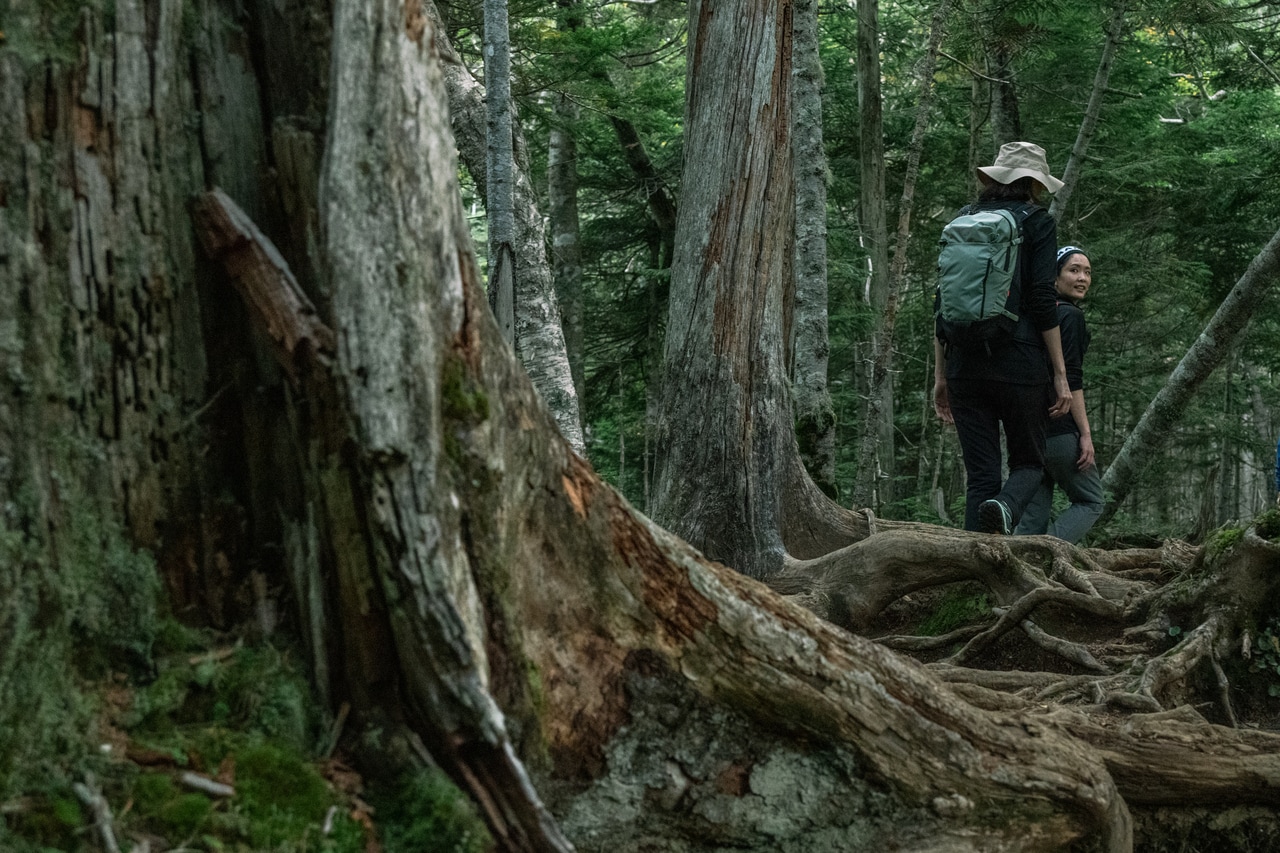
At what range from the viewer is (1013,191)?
632cm

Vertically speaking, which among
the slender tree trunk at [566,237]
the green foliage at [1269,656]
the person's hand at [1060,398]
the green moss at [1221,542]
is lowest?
the green foliage at [1269,656]

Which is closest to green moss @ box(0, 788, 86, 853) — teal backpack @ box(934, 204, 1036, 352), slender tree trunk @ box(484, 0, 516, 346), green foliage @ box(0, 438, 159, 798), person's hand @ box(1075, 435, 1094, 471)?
green foliage @ box(0, 438, 159, 798)

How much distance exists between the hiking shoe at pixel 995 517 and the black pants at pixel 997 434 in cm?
5

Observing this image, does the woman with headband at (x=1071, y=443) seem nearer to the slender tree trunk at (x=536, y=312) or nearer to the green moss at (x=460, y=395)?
the slender tree trunk at (x=536, y=312)

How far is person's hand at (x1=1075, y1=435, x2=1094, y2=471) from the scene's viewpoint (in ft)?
22.7

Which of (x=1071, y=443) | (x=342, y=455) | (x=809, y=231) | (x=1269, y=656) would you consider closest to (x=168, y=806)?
(x=342, y=455)

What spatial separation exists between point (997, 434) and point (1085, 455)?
0.64m

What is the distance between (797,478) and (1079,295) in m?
2.09

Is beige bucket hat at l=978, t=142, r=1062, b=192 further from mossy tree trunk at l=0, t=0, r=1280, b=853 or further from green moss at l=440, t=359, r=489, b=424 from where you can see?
green moss at l=440, t=359, r=489, b=424

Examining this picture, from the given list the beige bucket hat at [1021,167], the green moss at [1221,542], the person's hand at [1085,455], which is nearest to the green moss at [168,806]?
the green moss at [1221,542]

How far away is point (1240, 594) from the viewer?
4789 mm

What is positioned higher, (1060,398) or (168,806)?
(1060,398)

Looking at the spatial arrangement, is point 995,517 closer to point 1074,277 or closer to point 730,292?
point 1074,277

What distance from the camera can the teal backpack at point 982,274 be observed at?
6012 mm
